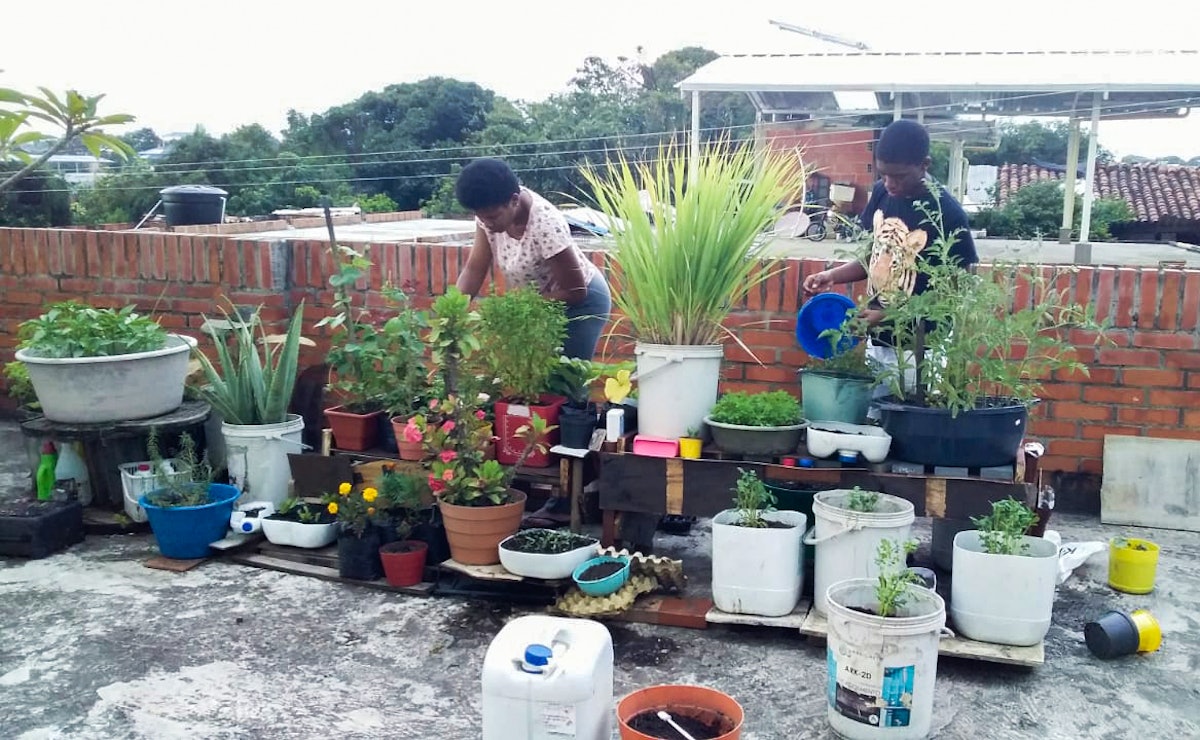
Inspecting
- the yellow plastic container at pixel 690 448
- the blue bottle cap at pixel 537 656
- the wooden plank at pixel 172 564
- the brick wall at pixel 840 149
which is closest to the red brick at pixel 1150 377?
the yellow plastic container at pixel 690 448

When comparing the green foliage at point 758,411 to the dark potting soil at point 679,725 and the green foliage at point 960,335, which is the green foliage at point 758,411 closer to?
the green foliage at point 960,335

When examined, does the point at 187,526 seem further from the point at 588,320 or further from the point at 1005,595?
the point at 1005,595

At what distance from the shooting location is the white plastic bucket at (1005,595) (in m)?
2.60

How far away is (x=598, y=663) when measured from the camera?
2000 mm

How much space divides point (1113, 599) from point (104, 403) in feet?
11.9

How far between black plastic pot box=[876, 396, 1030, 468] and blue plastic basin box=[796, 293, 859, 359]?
0.44m

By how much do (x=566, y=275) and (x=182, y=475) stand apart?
1631mm

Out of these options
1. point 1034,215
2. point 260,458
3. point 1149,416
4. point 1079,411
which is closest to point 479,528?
point 260,458

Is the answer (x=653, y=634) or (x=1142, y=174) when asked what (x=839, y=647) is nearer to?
(x=653, y=634)

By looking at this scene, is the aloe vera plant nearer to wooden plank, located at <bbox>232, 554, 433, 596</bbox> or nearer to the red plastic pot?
wooden plank, located at <bbox>232, 554, 433, 596</bbox>

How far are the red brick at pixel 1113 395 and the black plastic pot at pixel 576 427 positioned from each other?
1974 mm

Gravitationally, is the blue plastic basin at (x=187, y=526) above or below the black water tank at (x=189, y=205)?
below

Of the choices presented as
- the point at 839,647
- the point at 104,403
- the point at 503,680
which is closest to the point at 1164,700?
the point at 839,647

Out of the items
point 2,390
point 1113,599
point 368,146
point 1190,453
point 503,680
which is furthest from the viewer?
point 368,146
